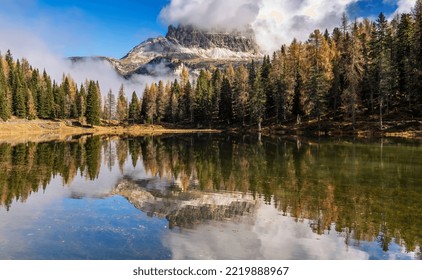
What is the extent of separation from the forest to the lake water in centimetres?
5359

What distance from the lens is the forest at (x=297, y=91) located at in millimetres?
81938

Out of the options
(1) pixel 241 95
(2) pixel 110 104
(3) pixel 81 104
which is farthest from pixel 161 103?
(1) pixel 241 95

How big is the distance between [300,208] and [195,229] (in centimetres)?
637

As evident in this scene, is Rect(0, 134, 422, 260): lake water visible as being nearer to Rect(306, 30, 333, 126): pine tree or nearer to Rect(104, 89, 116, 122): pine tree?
Rect(306, 30, 333, 126): pine tree

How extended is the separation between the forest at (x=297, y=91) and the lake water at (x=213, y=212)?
5359 cm

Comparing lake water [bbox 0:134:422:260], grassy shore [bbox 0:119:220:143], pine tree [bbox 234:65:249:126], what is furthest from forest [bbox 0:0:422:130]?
lake water [bbox 0:134:422:260]

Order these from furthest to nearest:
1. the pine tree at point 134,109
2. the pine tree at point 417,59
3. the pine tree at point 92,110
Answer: the pine tree at point 134,109, the pine tree at point 92,110, the pine tree at point 417,59

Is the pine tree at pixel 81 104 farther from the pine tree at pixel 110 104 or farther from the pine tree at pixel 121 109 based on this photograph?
the pine tree at pixel 110 104

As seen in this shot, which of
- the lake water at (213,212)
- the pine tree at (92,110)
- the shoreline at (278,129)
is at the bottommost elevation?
the lake water at (213,212)

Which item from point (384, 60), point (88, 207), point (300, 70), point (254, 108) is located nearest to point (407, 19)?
point (384, 60)

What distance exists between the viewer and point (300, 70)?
102 meters

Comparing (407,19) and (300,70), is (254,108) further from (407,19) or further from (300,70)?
(407,19)

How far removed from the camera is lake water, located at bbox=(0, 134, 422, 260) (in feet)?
45.6

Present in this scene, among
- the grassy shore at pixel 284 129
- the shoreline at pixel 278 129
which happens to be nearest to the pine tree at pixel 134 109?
the shoreline at pixel 278 129
